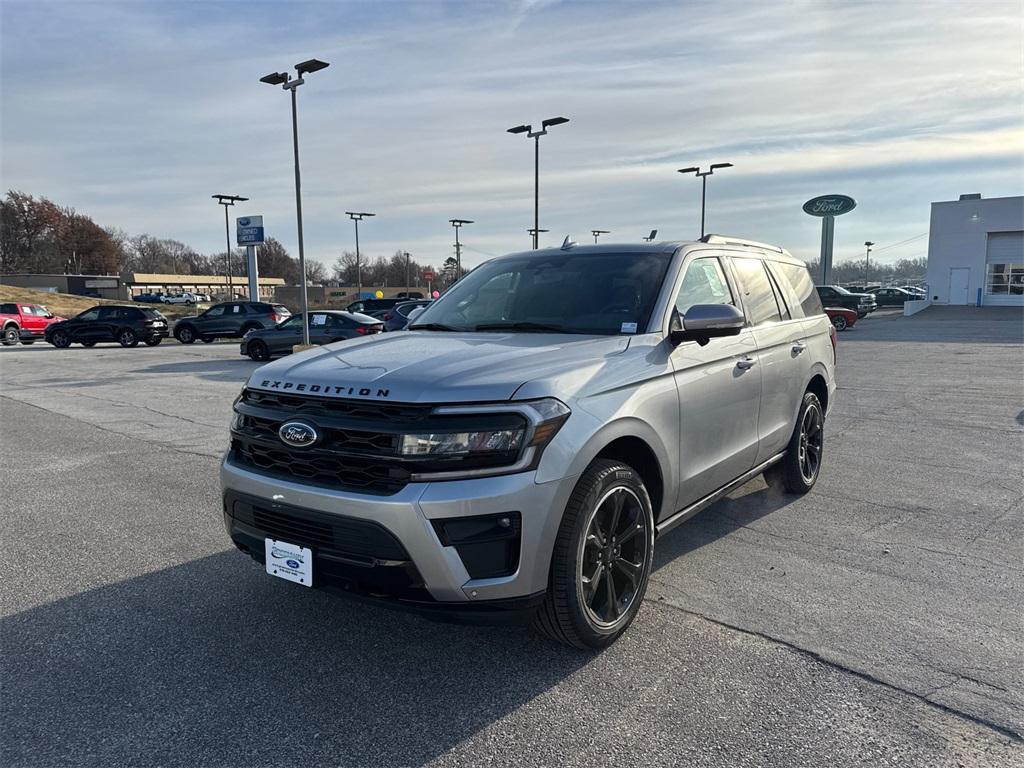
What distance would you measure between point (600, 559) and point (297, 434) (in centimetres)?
141

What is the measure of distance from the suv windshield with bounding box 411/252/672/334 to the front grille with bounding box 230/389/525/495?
4.24 ft

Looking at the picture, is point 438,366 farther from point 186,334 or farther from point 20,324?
point 20,324

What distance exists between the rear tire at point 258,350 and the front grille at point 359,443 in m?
17.6

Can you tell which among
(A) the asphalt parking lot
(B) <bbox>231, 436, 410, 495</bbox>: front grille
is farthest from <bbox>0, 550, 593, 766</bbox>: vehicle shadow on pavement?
(B) <bbox>231, 436, 410, 495</bbox>: front grille

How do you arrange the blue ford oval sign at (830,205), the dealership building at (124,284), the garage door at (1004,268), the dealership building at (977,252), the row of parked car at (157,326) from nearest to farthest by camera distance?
the row of parked car at (157,326) → the dealership building at (977,252) → the garage door at (1004,268) → the blue ford oval sign at (830,205) → the dealership building at (124,284)

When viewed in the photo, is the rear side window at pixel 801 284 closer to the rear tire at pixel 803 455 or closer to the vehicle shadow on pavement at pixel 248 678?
the rear tire at pixel 803 455

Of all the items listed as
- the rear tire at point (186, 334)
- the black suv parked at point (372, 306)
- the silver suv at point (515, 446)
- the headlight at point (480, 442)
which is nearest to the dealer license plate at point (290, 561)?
the silver suv at point (515, 446)

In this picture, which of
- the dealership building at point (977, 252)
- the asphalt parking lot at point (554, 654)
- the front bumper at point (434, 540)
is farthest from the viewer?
the dealership building at point (977, 252)

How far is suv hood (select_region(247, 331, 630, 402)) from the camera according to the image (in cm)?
282

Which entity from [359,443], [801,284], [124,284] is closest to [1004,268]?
[801,284]

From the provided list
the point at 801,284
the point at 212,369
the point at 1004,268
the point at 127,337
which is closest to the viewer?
the point at 801,284

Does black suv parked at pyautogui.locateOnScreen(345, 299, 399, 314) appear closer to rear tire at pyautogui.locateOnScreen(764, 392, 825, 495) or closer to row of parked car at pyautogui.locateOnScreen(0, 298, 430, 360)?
row of parked car at pyautogui.locateOnScreen(0, 298, 430, 360)

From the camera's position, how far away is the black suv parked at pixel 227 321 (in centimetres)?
2745

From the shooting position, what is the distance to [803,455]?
5.52m
